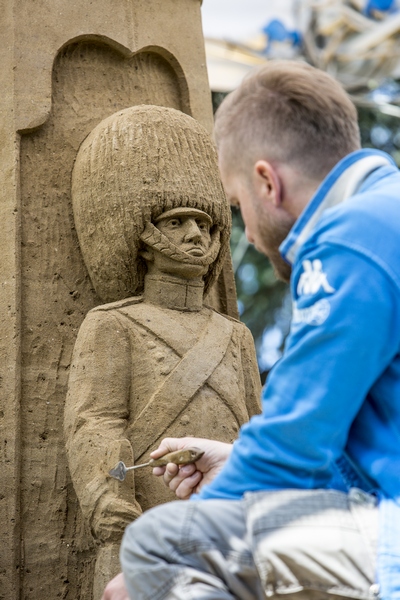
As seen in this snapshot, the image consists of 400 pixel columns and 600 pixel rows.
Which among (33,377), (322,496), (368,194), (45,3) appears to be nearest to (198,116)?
(45,3)

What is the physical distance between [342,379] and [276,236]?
0.57 meters

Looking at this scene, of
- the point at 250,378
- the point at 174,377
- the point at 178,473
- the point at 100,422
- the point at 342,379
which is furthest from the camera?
the point at 250,378

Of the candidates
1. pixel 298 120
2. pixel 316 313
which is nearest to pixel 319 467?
pixel 316 313

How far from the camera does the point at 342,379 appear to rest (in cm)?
190

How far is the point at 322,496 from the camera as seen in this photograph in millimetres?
1957

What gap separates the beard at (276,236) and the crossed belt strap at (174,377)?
4.31ft

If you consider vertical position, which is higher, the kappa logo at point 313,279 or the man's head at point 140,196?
the kappa logo at point 313,279

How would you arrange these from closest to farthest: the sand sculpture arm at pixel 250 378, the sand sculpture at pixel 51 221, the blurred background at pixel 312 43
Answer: the sand sculpture at pixel 51 221 < the sand sculpture arm at pixel 250 378 < the blurred background at pixel 312 43

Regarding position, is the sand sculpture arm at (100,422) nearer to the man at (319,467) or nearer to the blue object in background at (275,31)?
the man at (319,467)

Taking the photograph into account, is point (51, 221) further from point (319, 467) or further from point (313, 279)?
point (319, 467)

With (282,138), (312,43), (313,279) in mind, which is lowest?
(312,43)

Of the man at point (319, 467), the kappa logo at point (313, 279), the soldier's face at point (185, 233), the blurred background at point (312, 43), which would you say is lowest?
the blurred background at point (312, 43)

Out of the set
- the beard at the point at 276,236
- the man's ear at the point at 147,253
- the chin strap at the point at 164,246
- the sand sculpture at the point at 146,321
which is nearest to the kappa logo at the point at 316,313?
the beard at the point at 276,236

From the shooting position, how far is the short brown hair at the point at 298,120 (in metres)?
2.22
